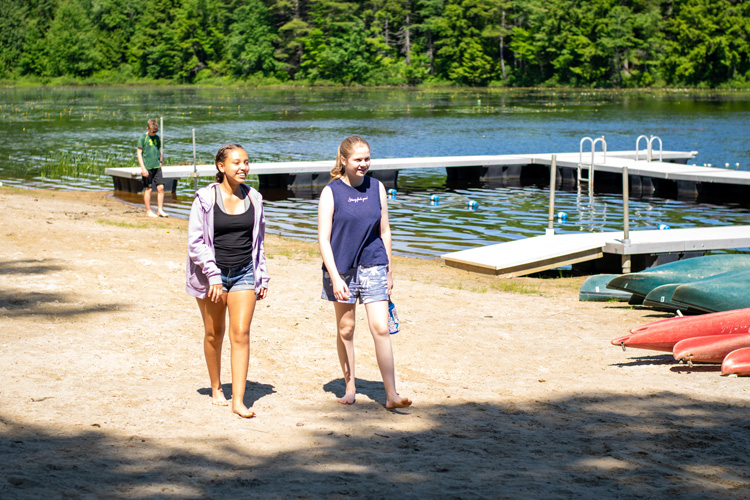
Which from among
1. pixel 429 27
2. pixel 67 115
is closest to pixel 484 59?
pixel 429 27

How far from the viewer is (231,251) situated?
16.5 ft

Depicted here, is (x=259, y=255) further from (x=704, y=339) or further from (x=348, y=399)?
(x=704, y=339)

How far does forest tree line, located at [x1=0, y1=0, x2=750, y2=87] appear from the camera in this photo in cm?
8281

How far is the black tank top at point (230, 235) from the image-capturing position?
500 centimetres

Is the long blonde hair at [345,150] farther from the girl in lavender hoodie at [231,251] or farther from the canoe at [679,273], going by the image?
the canoe at [679,273]

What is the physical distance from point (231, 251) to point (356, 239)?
77cm

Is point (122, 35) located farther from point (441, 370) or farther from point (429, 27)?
point (441, 370)

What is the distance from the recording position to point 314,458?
4.49 metres

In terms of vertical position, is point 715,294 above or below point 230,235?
below

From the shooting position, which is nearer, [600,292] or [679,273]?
[679,273]

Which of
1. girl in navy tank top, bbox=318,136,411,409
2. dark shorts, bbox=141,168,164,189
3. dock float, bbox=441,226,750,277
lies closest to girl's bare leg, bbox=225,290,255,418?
girl in navy tank top, bbox=318,136,411,409

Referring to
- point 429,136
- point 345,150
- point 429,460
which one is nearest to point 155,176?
point 345,150

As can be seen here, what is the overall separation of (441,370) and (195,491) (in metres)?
Result: 3.17

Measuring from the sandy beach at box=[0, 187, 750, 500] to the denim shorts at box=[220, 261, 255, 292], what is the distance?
2.73 feet
